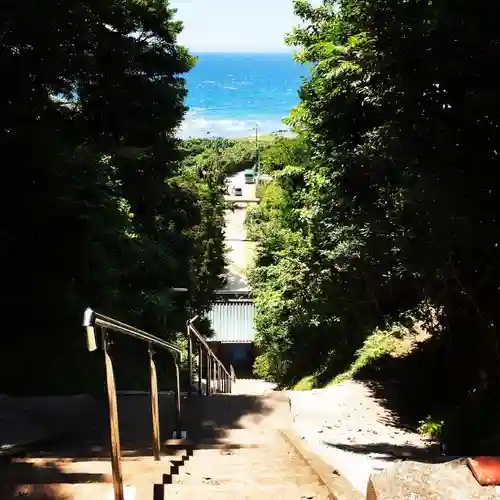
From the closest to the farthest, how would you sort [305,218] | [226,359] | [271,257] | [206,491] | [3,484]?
[3,484] < [206,491] < [305,218] < [271,257] < [226,359]

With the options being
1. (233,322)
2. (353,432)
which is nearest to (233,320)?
(233,322)

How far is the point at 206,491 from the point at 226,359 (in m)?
19.5

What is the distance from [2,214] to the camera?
7.57 meters

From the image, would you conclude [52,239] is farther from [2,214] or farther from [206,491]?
[206,491]

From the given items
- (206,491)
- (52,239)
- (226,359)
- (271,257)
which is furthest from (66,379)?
(226,359)

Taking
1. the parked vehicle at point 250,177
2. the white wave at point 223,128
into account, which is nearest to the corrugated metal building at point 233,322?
the parked vehicle at point 250,177

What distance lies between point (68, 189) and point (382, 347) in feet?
20.7

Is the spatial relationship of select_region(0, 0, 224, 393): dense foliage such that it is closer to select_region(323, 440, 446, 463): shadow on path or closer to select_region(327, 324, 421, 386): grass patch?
select_region(327, 324, 421, 386): grass patch

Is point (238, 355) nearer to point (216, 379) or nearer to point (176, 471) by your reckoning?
point (216, 379)

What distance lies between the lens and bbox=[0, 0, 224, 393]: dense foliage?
7516 mm

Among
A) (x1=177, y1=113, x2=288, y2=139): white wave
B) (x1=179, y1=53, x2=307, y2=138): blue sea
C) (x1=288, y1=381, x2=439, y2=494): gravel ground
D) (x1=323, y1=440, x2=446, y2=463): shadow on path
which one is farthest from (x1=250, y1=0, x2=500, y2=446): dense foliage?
(x1=177, y1=113, x2=288, y2=139): white wave

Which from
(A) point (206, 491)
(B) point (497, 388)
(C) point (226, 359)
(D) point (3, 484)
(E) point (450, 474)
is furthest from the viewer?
(C) point (226, 359)

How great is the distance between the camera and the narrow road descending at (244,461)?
10.0 feet

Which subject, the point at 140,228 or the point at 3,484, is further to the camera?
the point at 140,228
